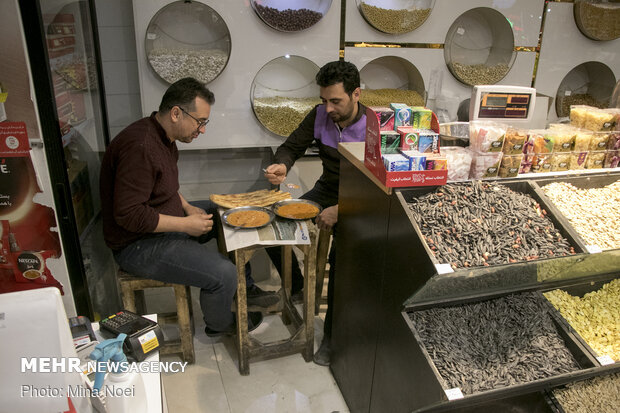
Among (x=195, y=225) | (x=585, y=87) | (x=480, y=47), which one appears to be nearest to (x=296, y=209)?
(x=195, y=225)

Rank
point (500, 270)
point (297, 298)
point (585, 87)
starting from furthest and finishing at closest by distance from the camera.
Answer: point (585, 87) < point (297, 298) < point (500, 270)

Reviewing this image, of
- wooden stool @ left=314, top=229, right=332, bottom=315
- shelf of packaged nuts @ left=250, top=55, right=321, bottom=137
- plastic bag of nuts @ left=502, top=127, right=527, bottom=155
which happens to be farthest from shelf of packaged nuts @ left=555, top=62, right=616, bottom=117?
plastic bag of nuts @ left=502, top=127, right=527, bottom=155

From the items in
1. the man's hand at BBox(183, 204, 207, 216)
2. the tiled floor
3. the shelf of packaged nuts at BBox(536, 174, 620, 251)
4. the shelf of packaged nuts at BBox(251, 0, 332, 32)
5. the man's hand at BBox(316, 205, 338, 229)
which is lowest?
the tiled floor

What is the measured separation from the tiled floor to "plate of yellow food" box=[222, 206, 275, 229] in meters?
0.92

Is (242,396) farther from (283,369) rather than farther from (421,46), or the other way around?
(421,46)

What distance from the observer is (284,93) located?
3.99m

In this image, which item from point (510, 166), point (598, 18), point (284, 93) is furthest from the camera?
point (598, 18)

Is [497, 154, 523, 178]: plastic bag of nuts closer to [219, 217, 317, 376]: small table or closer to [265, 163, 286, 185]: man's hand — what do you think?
[219, 217, 317, 376]: small table

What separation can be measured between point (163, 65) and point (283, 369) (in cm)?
230

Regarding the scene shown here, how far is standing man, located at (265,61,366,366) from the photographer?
9.64 feet

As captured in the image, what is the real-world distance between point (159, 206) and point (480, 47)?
3.31 m

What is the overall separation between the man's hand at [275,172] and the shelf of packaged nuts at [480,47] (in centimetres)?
188

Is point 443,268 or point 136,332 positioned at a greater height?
point 443,268

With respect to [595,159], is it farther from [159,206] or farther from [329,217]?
[159,206]
